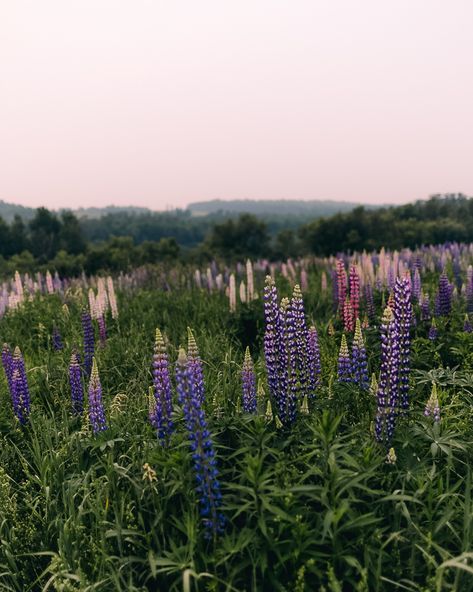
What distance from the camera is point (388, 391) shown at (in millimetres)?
4438

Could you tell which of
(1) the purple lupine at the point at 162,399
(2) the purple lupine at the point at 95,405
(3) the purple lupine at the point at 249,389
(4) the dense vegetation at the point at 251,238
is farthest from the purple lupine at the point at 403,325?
(4) the dense vegetation at the point at 251,238

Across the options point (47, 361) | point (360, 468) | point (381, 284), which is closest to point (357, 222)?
point (381, 284)

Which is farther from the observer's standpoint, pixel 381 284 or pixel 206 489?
pixel 381 284

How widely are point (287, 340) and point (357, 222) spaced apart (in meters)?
46.0

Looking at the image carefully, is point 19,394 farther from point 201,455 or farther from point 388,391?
point 388,391

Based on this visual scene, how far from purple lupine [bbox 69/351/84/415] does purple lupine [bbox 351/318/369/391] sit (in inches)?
131

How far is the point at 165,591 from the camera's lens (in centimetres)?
383

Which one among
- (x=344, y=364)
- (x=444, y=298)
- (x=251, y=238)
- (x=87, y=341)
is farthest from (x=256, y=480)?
(x=251, y=238)

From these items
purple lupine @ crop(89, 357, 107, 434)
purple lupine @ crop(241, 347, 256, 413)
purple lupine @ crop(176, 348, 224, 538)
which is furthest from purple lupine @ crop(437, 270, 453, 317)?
purple lupine @ crop(176, 348, 224, 538)

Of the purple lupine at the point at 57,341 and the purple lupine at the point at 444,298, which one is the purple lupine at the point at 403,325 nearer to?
the purple lupine at the point at 444,298

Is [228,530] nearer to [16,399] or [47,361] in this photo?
[16,399]

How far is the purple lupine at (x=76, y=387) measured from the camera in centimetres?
634

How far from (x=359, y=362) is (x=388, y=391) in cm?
106

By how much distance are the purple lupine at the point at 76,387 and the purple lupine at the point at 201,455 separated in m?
2.89
